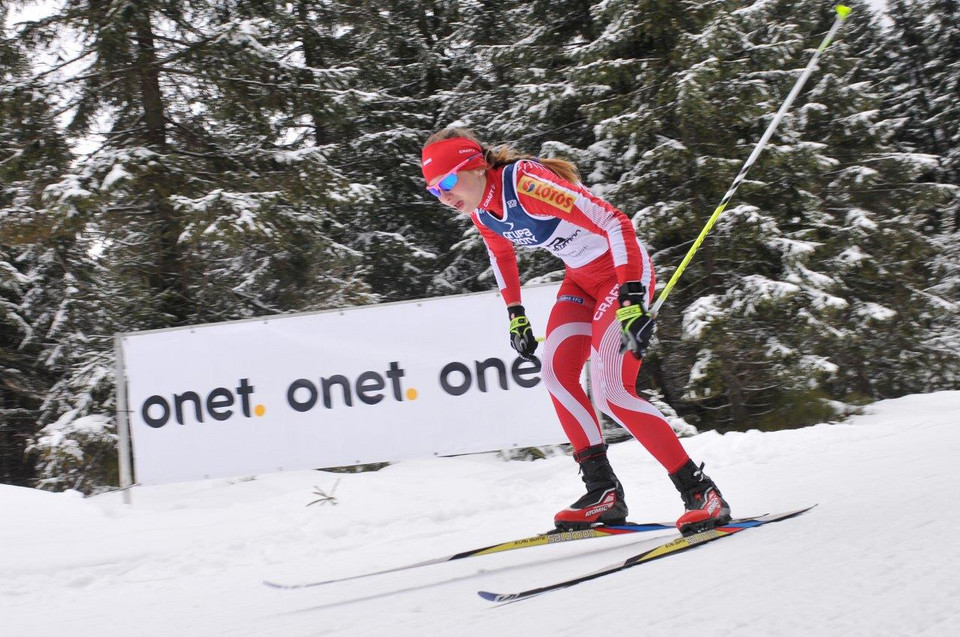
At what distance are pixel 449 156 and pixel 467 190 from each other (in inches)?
6.3

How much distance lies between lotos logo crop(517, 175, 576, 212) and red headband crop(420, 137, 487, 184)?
0.83 feet

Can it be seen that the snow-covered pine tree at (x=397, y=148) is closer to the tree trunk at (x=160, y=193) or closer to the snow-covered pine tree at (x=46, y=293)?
the tree trunk at (x=160, y=193)

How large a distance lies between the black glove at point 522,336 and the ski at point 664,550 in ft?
3.55

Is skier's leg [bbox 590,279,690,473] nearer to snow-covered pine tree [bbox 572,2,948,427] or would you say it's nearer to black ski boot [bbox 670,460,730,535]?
black ski boot [bbox 670,460,730,535]

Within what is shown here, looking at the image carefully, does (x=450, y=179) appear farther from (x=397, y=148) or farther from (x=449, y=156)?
(x=397, y=148)

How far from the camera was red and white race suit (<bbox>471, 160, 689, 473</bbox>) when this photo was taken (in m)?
3.00

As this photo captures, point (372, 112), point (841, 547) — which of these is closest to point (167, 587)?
point (841, 547)

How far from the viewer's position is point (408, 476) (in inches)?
213

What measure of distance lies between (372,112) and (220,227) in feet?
18.5

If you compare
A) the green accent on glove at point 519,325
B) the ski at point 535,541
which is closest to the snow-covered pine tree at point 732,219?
the green accent on glove at point 519,325

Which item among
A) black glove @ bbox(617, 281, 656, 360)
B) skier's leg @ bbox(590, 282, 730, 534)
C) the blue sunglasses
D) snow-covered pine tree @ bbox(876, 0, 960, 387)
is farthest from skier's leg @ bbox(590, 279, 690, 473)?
snow-covered pine tree @ bbox(876, 0, 960, 387)

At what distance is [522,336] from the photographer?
11.5 ft

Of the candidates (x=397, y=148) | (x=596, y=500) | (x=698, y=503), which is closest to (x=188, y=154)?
(x=397, y=148)

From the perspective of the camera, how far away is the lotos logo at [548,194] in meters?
3.01
